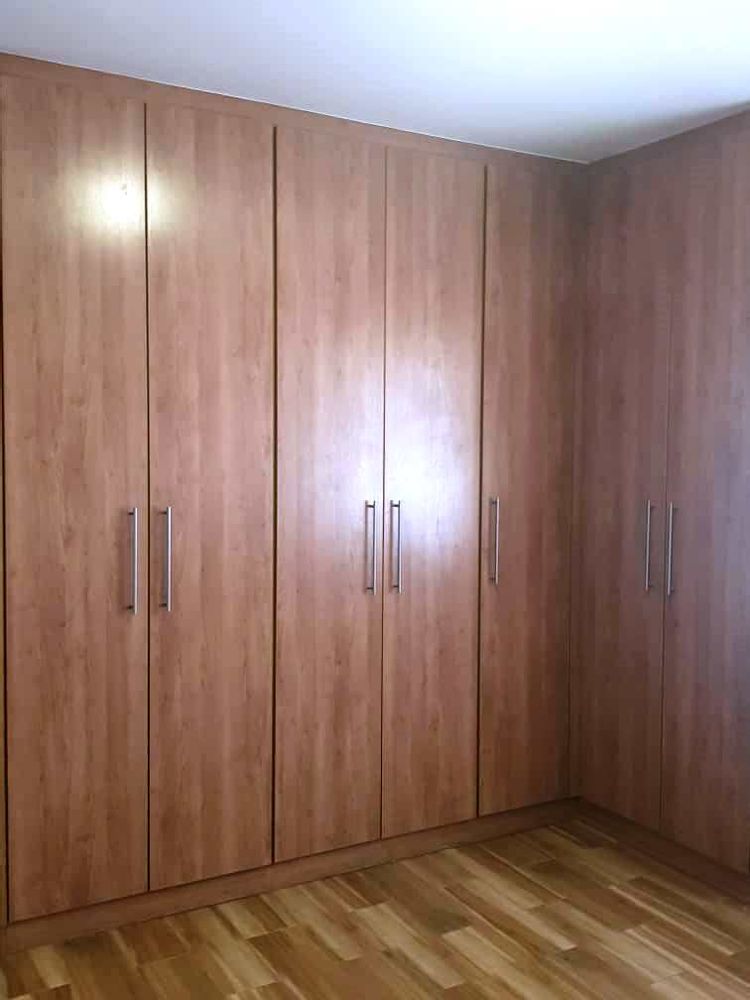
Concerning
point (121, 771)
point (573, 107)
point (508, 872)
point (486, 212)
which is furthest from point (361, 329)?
point (508, 872)

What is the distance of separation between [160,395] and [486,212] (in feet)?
4.73

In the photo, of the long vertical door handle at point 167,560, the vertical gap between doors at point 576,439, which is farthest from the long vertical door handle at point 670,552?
the long vertical door handle at point 167,560

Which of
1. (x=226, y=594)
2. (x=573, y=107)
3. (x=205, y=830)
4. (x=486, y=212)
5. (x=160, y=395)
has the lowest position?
(x=205, y=830)

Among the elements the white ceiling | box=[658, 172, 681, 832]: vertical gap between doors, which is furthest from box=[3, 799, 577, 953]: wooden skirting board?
the white ceiling

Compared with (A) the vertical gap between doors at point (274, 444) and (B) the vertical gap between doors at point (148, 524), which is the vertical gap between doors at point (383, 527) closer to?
(A) the vertical gap between doors at point (274, 444)

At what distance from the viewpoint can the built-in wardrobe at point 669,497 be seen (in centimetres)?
334

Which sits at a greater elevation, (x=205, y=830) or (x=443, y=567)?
(x=443, y=567)

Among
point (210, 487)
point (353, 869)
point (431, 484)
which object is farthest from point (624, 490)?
point (353, 869)

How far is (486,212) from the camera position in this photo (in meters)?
3.70

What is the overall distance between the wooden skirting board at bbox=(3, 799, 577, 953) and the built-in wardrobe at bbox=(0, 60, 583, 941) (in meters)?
0.02

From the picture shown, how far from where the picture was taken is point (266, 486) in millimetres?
3297

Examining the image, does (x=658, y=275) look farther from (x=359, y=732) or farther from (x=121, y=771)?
(x=121, y=771)

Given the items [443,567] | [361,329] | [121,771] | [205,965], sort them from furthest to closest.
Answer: [443,567] → [361,329] → [121,771] → [205,965]

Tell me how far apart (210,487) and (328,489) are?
1.41 ft
